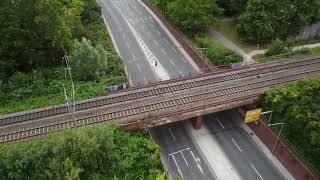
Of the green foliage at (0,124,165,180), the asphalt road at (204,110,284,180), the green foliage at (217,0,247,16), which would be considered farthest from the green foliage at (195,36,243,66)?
the green foliage at (0,124,165,180)

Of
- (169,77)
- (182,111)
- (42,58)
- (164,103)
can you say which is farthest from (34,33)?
(182,111)

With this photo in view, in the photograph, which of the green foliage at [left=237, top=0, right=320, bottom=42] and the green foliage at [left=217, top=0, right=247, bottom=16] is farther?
the green foliage at [left=217, top=0, right=247, bottom=16]

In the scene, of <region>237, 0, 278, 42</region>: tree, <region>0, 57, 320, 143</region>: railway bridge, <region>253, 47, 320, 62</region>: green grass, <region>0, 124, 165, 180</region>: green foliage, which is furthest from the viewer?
<region>237, 0, 278, 42</region>: tree

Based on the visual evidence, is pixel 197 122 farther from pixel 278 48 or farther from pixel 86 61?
pixel 278 48

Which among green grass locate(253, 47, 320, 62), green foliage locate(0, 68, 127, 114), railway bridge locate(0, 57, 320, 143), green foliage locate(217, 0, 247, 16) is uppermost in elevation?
green foliage locate(0, 68, 127, 114)

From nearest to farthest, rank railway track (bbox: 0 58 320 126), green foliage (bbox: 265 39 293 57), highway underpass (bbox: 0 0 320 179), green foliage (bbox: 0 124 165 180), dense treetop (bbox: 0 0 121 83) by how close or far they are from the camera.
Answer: green foliage (bbox: 0 124 165 180) → highway underpass (bbox: 0 0 320 179) → railway track (bbox: 0 58 320 126) → dense treetop (bbox: 0 0 121 83) → green foliage (bbox: 265 39 293 57)

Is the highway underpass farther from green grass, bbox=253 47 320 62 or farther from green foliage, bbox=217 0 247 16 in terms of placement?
green foliage, bbox=217 0 247 16

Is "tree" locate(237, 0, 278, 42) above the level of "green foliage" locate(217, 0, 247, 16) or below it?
below
